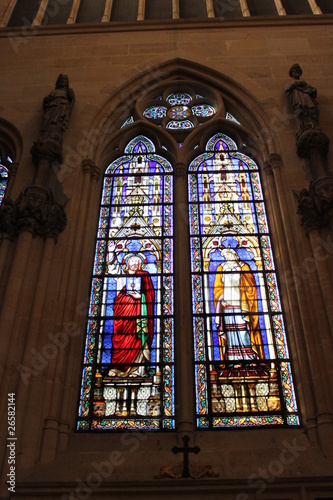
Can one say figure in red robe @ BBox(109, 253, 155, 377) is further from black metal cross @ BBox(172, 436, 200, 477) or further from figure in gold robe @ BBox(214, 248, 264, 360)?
black metal cross @ BBox(172, 436, 200, 477)

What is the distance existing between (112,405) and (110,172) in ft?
16.0

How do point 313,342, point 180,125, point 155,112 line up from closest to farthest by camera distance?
point 313,342
point 180,125
point 155,112

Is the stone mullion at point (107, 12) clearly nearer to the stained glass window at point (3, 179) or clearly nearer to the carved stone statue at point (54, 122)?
the carved stone statue at point (54, 122)

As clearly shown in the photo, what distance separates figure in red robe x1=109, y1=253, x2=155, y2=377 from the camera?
7.94 meters

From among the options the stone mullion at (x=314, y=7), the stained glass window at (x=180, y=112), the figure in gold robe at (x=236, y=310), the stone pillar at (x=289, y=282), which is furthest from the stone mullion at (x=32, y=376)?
the stone mullion at (x=314, y=7)

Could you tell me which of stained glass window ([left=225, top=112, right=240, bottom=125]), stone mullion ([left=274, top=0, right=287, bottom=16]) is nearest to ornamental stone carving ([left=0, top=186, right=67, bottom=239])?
stained glass window ([left=225, top=112, right=240, bottom=125])

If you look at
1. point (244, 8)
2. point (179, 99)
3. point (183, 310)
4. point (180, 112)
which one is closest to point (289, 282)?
point (183, 310)

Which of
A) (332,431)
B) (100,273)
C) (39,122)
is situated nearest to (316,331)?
(332,431)

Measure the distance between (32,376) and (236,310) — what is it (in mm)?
3090

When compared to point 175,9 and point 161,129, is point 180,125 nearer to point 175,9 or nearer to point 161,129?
point 161,129

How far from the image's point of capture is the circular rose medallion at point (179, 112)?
460 inches

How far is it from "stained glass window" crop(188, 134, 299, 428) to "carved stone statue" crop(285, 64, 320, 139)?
1245mm

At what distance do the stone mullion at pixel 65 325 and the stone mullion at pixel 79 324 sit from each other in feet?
0.18

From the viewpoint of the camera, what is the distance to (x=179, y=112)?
11.8 metres
